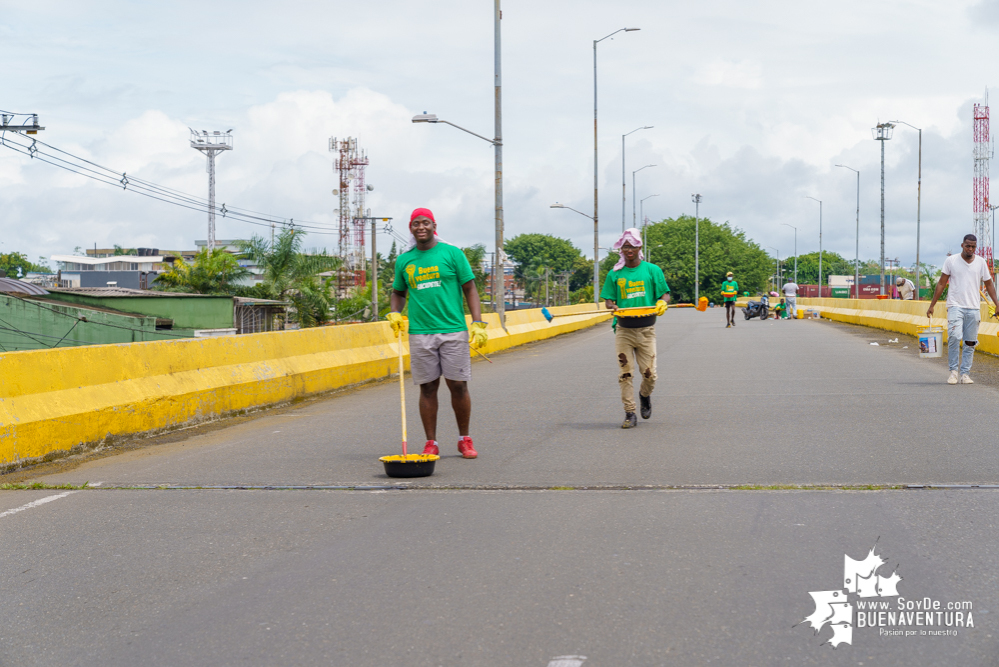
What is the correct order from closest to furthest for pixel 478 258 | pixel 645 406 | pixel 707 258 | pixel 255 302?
pixel 645 406
pixel 255 302
pixel 478 258
pixel 707 258

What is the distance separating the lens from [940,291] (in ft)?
41.3

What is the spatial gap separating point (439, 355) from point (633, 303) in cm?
252

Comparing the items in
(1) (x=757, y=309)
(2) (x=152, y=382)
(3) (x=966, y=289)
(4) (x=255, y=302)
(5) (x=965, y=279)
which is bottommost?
(2) (x=152, y=382)

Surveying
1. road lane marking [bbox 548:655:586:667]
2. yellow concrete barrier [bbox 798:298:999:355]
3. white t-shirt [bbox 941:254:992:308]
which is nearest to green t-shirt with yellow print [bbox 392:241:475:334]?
road lane marking [bbox 548:655:586:667]

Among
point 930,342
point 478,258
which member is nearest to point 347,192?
point 478,258

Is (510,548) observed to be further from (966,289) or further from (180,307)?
(180,307)

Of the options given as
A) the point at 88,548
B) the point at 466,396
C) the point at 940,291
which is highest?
the point at 940,291

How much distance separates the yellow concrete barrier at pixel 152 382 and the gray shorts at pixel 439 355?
2.91m

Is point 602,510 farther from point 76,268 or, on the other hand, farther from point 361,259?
point 76,268

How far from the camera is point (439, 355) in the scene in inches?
293

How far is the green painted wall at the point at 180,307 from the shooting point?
115 ft

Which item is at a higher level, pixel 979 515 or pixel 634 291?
pixel 634 291

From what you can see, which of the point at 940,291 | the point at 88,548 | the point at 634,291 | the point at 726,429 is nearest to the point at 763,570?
the point at 88,548

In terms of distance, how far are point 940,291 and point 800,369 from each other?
104 inches
